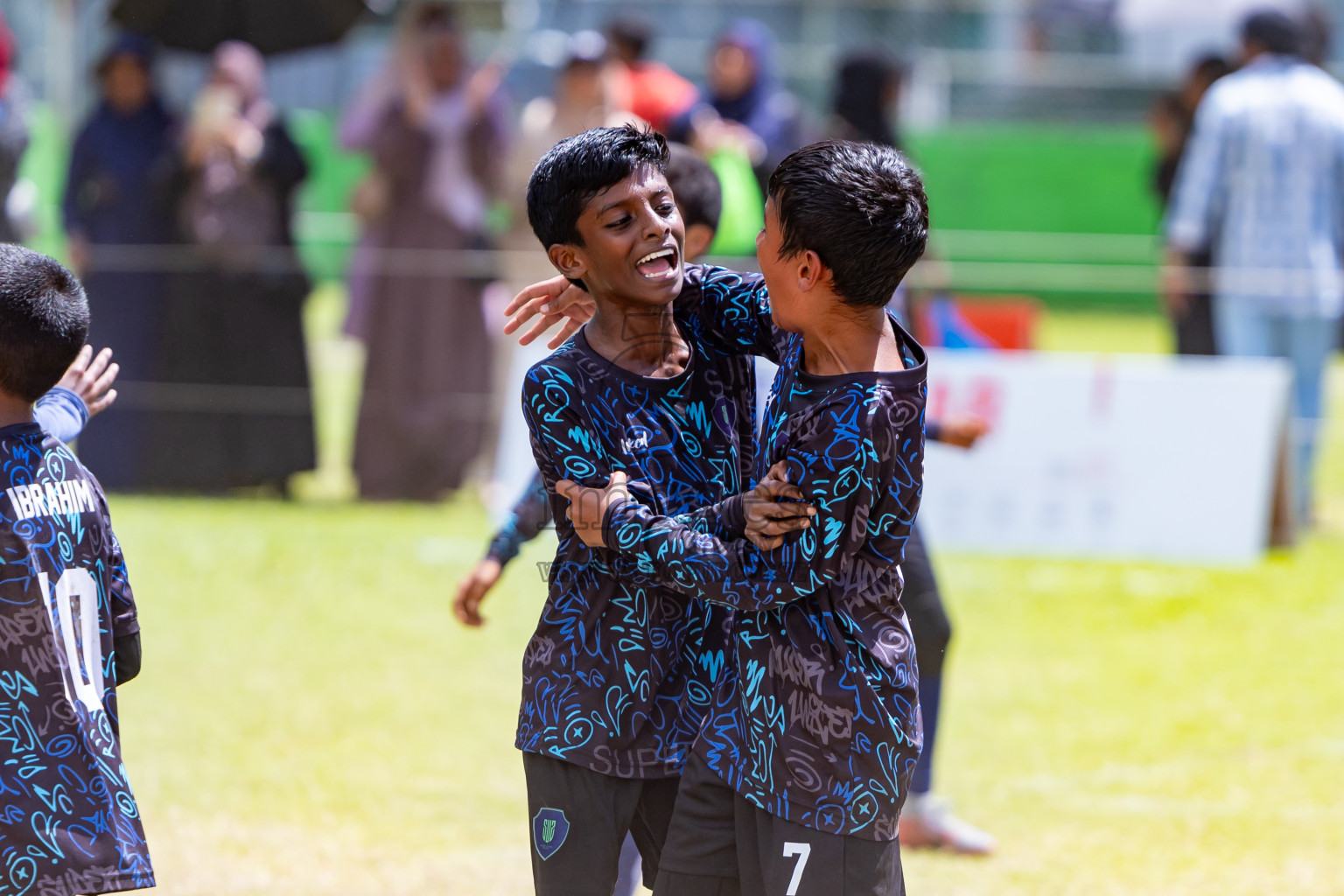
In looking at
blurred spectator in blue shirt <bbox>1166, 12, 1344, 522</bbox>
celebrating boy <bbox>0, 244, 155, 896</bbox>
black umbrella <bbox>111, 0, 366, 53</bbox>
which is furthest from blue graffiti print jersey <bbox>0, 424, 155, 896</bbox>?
black umbrella <bbox>111, 0, 366, 53</bbox>

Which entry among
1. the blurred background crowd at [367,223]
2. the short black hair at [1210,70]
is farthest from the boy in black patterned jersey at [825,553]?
the short black hair at [1210,70]

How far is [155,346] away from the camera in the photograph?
8.95 meters

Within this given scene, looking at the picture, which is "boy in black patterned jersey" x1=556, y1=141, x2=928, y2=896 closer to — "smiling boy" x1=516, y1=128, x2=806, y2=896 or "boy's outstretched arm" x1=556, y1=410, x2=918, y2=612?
"boy's outstretched arm" x1=556, y1=410, x2=918, y2=612

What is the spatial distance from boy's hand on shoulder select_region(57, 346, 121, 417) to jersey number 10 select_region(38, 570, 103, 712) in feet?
1.25

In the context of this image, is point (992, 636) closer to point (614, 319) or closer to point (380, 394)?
point (380, 394)

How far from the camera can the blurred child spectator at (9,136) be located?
6.73 meters

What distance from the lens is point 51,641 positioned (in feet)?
7.97

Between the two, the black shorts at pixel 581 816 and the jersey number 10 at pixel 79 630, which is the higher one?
the jersey number 10 at pixel 79 630

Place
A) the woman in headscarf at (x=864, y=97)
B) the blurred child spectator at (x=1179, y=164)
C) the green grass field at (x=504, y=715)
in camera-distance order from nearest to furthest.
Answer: the green grass field at (x=504, y=715) < the woman in headscarf at (x=864, y=97) < the blurred child spectator at (x=1179, y=164)

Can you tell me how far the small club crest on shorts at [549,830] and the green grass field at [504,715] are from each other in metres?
1.51

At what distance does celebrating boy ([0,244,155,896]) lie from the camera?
2381mm

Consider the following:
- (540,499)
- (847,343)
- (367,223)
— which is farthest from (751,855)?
(367,223)

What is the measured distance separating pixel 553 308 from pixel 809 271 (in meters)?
0.57

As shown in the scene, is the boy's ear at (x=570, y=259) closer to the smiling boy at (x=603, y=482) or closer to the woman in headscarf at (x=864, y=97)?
the smiling boy at (x=603, y=482)
